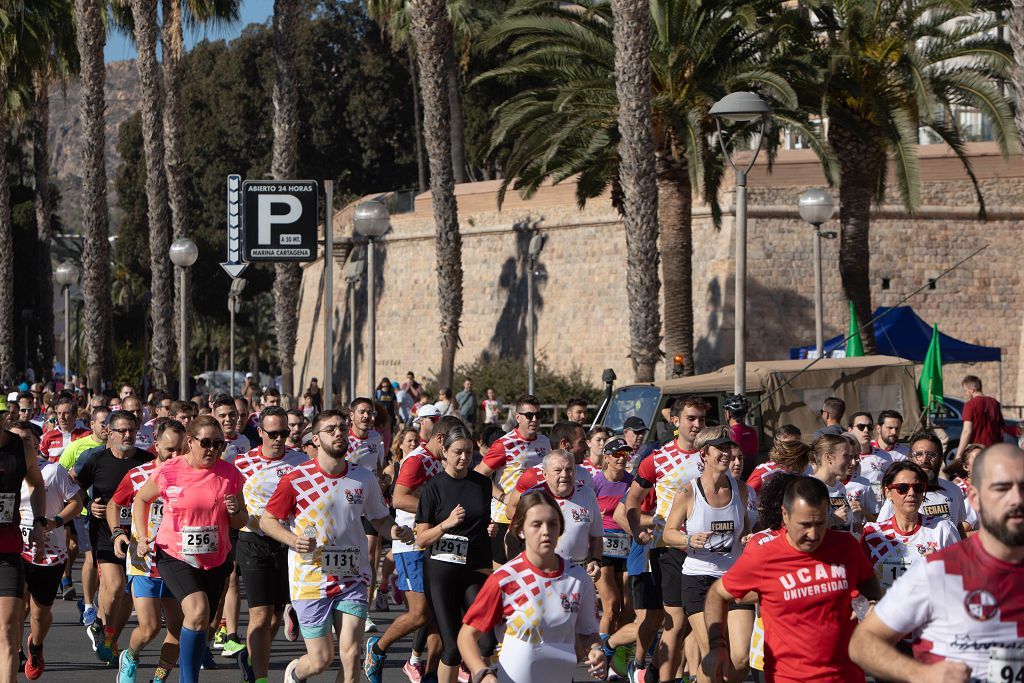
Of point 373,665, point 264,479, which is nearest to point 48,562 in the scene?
point 264,479

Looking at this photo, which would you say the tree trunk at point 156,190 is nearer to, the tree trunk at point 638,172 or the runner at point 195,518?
the tree trunk at point 638,172

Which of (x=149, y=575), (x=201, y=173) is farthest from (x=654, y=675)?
(x=201, y=173)

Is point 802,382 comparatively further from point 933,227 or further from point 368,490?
point 933,227

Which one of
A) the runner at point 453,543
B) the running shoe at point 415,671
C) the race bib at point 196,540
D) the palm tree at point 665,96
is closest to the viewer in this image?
the runner at point 453,543

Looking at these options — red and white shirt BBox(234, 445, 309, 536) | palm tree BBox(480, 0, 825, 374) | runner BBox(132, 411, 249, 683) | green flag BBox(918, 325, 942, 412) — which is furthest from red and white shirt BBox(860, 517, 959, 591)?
palm tree BBox(480, 0, 825, 374)

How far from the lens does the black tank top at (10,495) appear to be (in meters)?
8.82

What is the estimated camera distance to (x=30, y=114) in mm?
45969

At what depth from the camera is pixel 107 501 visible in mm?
10758

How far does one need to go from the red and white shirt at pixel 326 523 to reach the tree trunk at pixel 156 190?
78.2ft

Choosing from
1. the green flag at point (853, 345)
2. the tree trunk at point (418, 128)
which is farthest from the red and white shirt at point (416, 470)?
the tree trunk at point (418, 128)

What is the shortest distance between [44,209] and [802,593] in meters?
40.8

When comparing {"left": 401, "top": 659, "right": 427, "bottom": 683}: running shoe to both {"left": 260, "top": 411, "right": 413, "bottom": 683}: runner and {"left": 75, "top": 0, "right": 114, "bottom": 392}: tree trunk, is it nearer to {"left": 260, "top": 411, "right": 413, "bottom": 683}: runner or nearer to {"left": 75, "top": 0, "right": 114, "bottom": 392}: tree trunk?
{"left": 260, "top": 411, "right": 413, "bottom": 683}: runner

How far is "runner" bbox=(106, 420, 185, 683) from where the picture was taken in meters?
9.12

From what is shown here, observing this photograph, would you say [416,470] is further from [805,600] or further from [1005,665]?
[1005,665]
